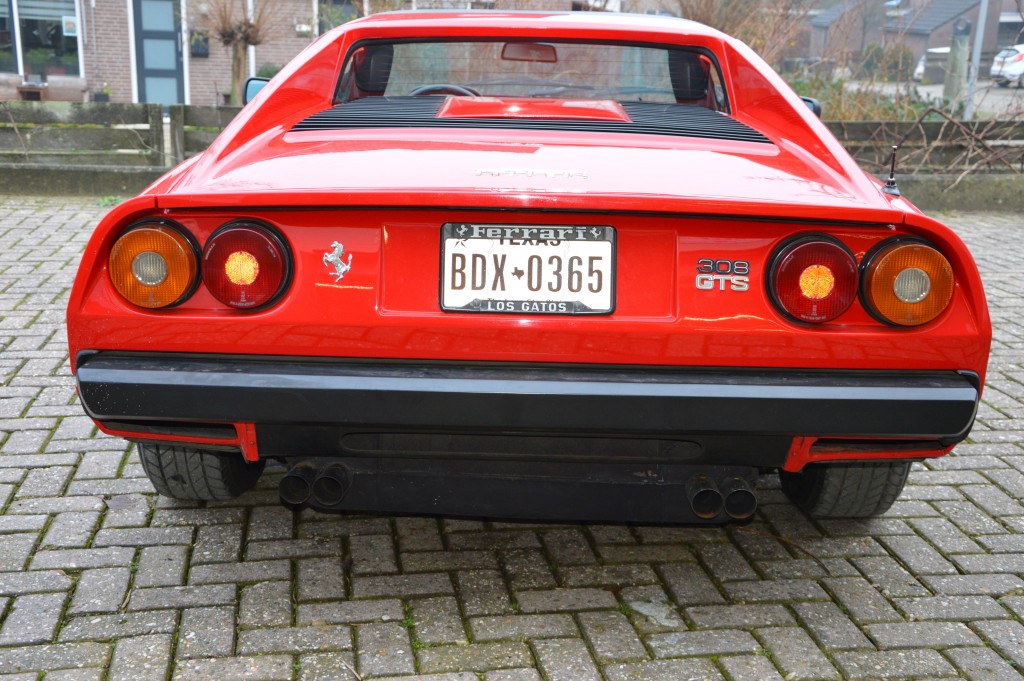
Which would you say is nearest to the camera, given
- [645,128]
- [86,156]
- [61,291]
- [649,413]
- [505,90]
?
[649,413]

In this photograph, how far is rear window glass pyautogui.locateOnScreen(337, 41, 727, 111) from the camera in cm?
400

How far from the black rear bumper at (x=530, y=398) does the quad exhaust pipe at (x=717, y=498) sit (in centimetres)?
29

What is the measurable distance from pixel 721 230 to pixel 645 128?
787 millimetres

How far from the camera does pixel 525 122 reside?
3.07 m

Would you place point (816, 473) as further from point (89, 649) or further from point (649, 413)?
point (89, 649)

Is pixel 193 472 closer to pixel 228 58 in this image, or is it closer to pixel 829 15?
pixel 829 15

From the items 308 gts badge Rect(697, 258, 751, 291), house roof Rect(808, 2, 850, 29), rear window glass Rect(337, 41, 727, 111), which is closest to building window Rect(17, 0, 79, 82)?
rear window glass Rect(337, 41, 727, 111)

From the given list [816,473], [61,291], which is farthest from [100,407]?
[61,291]

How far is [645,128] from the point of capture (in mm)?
3078

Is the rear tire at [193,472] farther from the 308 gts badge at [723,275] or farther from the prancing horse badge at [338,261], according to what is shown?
the 308 gts badge at [723,275]

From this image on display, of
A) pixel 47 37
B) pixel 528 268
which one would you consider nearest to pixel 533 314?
pixel 528 268

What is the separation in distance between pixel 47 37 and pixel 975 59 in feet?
59.6

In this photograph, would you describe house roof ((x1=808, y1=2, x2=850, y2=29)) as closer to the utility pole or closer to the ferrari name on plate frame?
the utility pole

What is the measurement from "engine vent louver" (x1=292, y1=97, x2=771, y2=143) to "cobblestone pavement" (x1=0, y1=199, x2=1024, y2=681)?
121 centimetres
